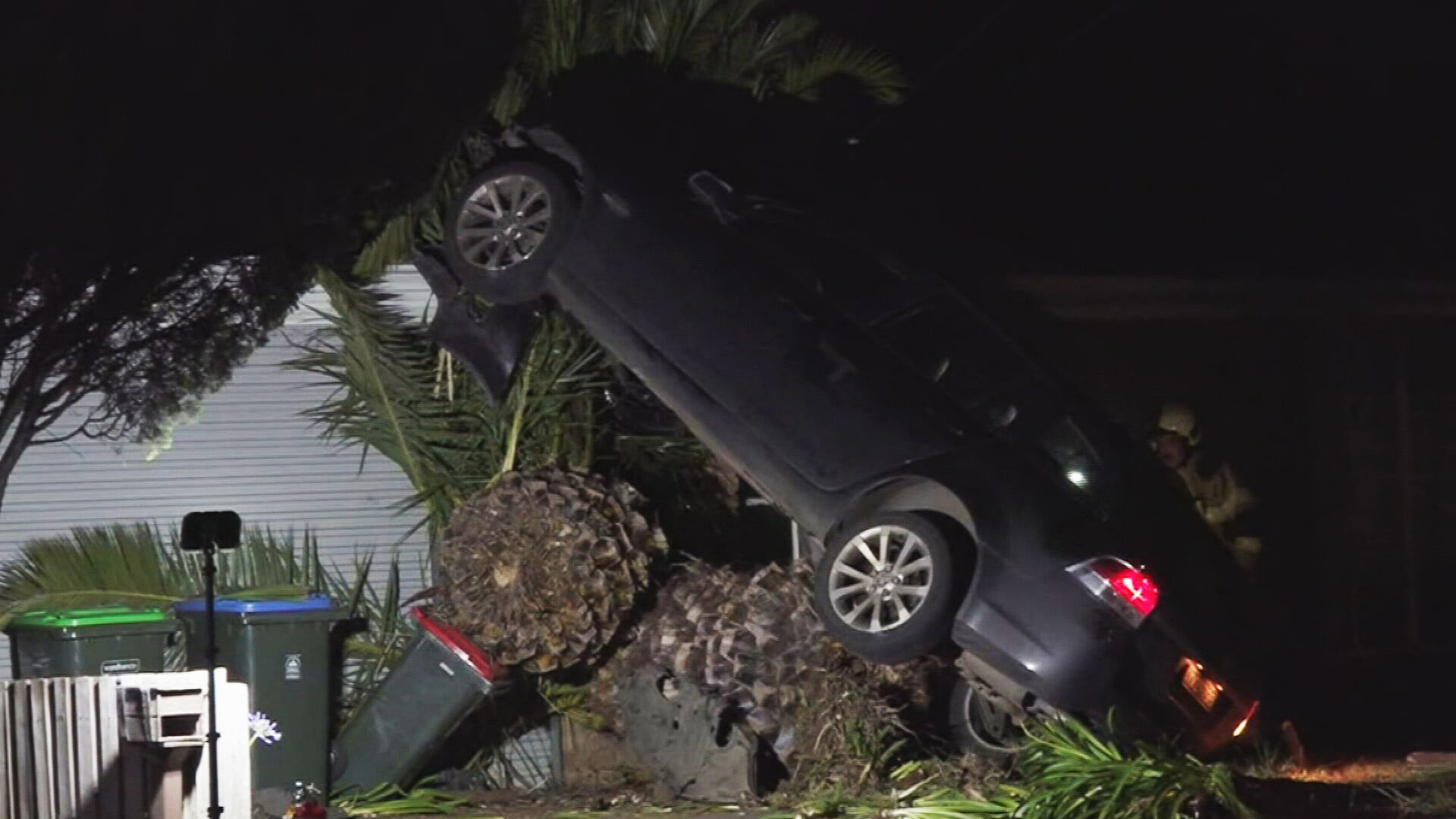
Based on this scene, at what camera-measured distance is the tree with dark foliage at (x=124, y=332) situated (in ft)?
25.6

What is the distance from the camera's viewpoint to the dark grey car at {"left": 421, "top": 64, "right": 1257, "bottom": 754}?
839 centimetres

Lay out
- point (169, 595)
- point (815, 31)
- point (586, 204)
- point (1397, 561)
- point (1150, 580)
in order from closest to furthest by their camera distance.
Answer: point (1150, 580) → point (586, 204) → point (169, 595) → point (815, 31) → point (1397, 561)

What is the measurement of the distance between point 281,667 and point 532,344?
1894 millimetres

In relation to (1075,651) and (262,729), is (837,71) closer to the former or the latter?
(1075,651)

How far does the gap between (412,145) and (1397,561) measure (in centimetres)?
760

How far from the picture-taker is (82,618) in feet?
30.2

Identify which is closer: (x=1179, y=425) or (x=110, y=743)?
(x=110, y=743)

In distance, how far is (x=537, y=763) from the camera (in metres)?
10.4

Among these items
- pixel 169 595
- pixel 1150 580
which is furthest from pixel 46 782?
pixel 1150 580

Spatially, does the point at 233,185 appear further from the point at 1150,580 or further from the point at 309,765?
the point at 1150,580

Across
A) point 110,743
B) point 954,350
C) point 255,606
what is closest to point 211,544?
point 110,743

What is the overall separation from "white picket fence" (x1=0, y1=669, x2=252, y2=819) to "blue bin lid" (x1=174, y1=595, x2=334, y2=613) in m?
1.17

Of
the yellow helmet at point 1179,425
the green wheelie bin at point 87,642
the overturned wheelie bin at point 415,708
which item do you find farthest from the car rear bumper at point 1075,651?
the green wheelie bin at point 87,642

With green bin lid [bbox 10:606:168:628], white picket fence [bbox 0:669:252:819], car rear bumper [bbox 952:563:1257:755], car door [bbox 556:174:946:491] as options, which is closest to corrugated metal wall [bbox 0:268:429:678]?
green bin lid [bbox 10:606:168:628]
